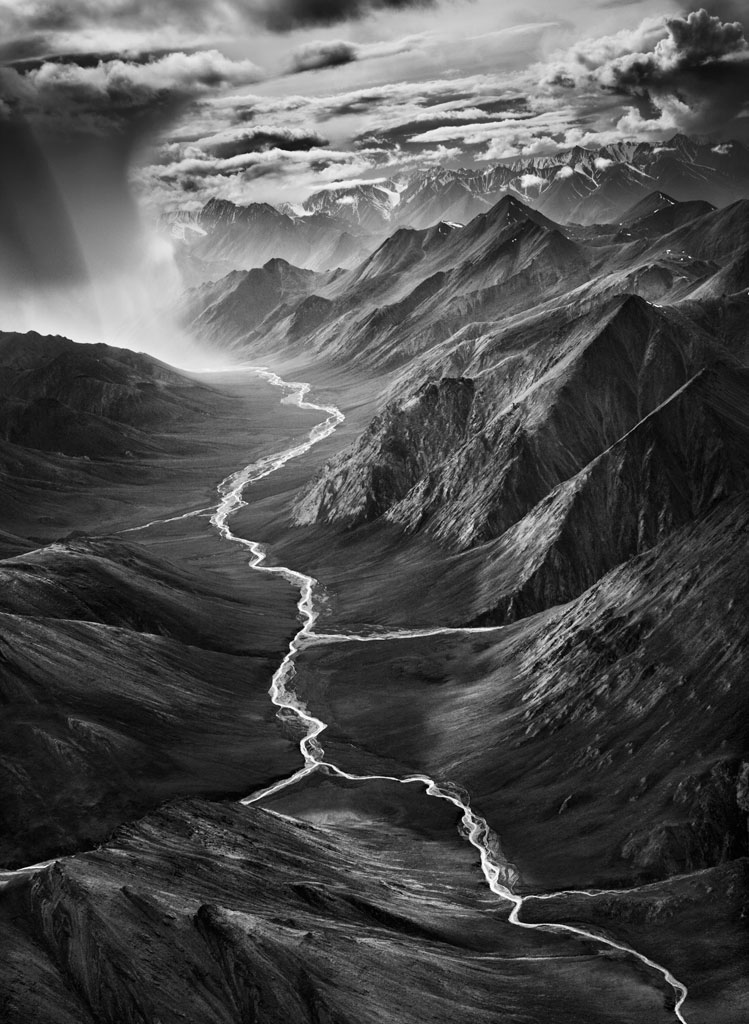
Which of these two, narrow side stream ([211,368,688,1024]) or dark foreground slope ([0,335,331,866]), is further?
dark foreground slope ([0,335,331,866])

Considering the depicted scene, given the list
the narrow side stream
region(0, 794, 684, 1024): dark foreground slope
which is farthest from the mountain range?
the narrow side stream

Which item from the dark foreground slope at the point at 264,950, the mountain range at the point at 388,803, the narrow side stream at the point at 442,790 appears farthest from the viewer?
the narrow side stream at the point at 442,790

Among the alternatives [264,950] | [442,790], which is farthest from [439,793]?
[264,950]

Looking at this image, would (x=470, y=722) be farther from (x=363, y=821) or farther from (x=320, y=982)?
(x=320, y=982)

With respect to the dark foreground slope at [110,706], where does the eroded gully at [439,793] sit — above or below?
below

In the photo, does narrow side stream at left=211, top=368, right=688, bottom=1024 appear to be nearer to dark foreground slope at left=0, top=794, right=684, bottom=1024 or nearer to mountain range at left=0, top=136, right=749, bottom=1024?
mountain range at left=0, top=136, right=749, bottom=1024

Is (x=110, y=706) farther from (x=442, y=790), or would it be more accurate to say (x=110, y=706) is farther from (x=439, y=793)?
(x=442, y=790)

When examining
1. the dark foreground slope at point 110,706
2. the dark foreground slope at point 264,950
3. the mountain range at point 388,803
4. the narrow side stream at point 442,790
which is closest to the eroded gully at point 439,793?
the narrow side stream at point 442,790

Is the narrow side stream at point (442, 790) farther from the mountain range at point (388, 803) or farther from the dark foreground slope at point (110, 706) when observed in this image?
the dark foreground slope at point (110, 706)

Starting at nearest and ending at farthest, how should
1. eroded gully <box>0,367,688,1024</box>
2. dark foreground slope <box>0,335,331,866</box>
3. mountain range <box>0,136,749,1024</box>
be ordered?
1. mountain range <box>0,136,749,1024</box>
2. eroded gully <box>0,367,688,1024</box>
3. dark foreground slope <box>0,335,331,866</box>

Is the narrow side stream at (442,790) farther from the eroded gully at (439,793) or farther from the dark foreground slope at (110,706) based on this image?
the dark foreground slope at (110,706)

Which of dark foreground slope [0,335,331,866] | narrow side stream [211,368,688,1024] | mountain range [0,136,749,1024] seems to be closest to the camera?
mountain range [0,136,749,1024]

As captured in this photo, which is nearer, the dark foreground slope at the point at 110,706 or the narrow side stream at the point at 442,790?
the narrow side stream at the point at 442,790

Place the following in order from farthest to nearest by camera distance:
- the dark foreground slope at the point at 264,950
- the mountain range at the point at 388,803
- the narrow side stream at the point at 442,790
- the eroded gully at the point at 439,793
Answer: the narrow side stream at the point at 442,790, the eroded gully at the point at 439,793, the mountain range at the point at 388,803, the dark foreground slope at the point at 264,950
